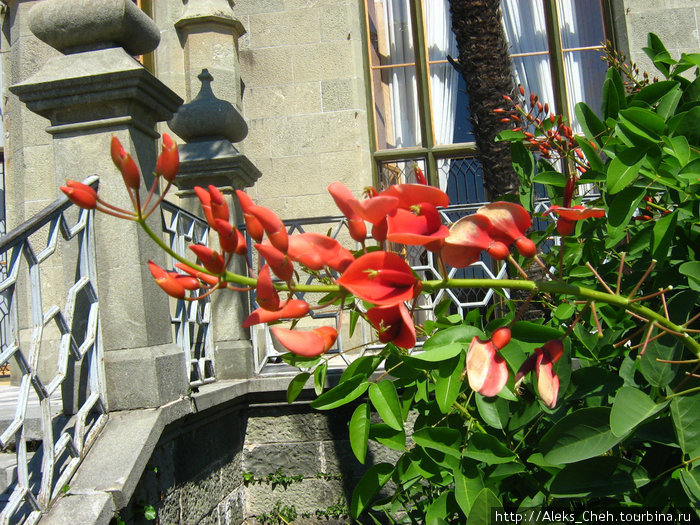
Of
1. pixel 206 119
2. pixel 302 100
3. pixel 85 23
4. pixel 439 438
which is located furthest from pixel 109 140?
pixel 302 100

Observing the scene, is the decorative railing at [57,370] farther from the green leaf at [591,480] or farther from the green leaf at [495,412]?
the green leaf at [591,480]

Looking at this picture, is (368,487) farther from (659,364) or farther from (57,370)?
(57,370)

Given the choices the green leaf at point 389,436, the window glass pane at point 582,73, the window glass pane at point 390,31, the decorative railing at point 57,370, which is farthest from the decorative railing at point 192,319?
the window glass pane at point 582,73

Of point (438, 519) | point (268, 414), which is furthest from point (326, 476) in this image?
point (438, 519)

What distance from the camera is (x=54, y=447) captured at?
280cm

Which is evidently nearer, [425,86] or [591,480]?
[591,480]

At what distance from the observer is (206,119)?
4.98 meters

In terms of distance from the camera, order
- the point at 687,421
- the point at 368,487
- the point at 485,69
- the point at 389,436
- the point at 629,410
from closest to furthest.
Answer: the point at 629,410 < the point at 687,421 < the point at 389,436 < the point at 368,487 < the point at 485,69

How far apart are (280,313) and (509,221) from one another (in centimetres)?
30

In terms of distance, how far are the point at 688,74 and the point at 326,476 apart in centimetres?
666

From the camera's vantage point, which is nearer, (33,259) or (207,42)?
(33,259)

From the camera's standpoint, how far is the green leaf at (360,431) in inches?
50.9

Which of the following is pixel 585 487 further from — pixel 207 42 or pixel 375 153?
pixel 375 153

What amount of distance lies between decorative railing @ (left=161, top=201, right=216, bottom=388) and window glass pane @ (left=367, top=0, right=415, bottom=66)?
486 cm
